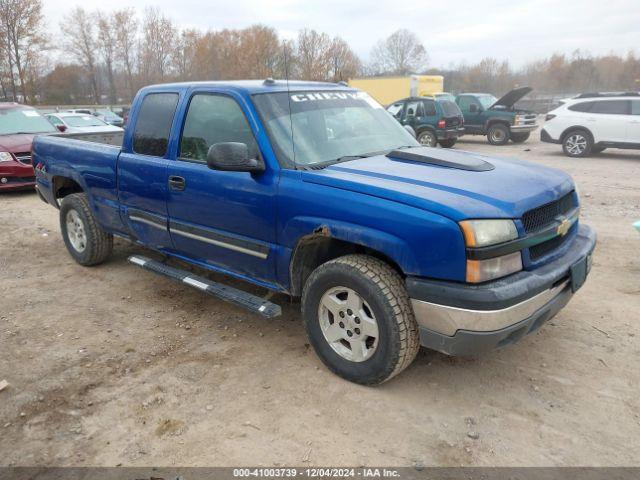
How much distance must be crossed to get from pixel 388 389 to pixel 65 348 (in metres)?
2.50

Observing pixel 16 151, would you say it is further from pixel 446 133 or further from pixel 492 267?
pixel 446 133

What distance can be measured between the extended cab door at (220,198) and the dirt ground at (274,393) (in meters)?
0.66

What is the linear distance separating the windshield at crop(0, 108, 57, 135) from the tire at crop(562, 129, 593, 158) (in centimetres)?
1311

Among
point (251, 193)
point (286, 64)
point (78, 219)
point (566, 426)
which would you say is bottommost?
point (566, 426)

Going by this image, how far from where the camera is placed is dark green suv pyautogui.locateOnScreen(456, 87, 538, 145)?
1700 cm

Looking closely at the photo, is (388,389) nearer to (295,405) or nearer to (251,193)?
(295,405)

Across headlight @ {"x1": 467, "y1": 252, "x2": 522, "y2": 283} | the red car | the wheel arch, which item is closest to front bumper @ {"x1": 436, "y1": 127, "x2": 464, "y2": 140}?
the red car

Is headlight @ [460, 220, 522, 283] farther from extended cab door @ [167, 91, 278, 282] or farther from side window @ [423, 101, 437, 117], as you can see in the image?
side window @ [423, 101, 437, 117]

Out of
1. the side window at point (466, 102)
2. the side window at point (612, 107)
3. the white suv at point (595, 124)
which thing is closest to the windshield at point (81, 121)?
the side window at point (466, 102)

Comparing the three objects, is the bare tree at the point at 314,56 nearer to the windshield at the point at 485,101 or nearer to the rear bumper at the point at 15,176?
the rear bumper at the point at 15,176

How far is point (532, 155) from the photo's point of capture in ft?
47.5

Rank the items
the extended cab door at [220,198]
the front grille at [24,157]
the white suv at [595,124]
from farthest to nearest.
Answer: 1. the white suv at [595,124]
2. the front grille at [24,157]
3. the extended cab door at [220,198]

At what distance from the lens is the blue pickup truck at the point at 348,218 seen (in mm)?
2689

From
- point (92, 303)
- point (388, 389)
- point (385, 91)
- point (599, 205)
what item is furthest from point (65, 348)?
point (385, 91)
